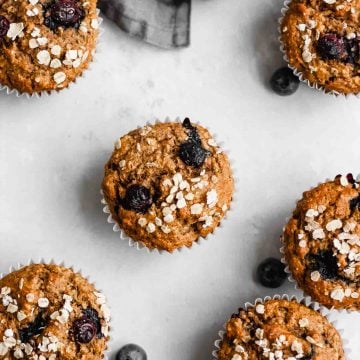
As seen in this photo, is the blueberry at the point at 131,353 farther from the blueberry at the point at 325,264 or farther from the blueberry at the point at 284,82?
the blueberry at the point at 284,82

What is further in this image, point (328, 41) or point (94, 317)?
point (328, 41)

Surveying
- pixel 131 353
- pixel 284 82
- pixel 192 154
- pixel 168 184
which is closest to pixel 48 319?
pixel 131 353

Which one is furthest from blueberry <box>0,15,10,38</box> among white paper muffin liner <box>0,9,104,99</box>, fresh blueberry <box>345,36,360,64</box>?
fresh blueberry <box>345,36,360,64</box>

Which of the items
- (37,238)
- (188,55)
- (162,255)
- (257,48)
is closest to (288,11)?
(257,48)

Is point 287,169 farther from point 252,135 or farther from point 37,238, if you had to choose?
point 37,238

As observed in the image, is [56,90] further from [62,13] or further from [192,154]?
[192,154]
